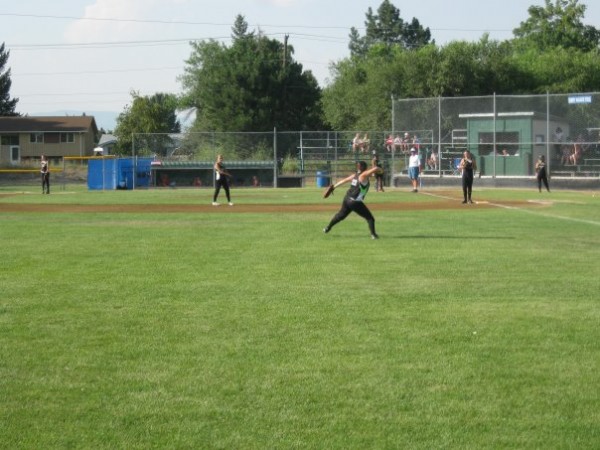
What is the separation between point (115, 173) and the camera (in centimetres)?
4753

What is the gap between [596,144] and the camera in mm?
41219

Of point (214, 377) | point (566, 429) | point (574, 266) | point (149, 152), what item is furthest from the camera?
point (149, 152)

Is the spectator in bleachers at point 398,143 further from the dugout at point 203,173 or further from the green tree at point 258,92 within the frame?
the green tree at point 258,92

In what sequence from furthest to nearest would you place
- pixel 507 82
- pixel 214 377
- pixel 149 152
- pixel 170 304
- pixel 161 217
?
pixel 507 82 < pixel 149 152 < pixel 161 217 < pixel 170 304 < pixel 214 377

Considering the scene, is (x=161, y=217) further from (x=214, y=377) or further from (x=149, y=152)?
(x=149, y=152)

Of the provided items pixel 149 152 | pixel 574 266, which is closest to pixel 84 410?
pixel 574 266

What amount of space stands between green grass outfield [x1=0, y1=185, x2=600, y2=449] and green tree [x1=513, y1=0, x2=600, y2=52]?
79.1 meters

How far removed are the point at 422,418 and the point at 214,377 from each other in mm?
1704

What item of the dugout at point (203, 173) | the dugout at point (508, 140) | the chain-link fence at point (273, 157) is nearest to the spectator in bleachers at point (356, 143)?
the chain-link fence at point (273, 157)

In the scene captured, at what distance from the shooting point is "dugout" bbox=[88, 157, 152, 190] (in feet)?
155

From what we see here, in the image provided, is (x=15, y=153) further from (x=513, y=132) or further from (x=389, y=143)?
(x=513, y=132)

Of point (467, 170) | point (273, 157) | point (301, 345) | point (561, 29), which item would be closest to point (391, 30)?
point (561, 29)

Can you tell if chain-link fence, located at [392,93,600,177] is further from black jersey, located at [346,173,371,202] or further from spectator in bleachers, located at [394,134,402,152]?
black jersey, located at [346,173,371,202]

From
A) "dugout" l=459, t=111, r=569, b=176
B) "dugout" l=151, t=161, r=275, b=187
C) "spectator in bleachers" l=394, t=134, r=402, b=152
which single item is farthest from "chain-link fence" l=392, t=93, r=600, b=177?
"dugout" l=151, t=161, r=275, b=187
